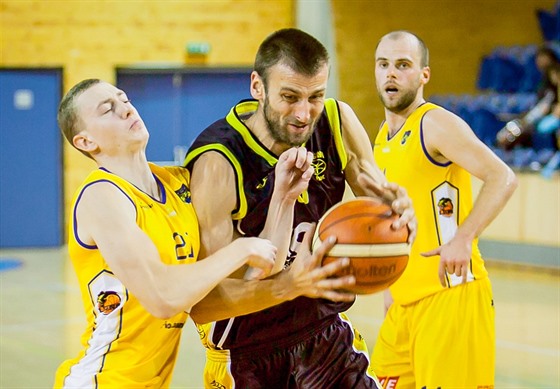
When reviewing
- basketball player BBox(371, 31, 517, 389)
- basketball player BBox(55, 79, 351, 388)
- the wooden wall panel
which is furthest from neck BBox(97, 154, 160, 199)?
the wooden wall panel

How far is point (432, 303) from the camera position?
4457 millimetres

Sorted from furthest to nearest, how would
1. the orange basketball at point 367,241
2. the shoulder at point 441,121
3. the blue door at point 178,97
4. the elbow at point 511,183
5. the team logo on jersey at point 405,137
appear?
the blue door at point 178,97 < the team logo on jersey at point 405,137 < the shoulder at point 441,121 < the elbow at point 511,183 < the orange basketball at point 367,241

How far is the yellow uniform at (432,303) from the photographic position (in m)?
4.34

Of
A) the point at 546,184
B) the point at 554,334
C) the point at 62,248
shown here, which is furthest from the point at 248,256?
the point at 62,248

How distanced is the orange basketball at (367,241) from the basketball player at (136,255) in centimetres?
8

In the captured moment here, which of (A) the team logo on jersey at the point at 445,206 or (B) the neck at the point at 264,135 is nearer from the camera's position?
(B) the neck at the point at 264,135

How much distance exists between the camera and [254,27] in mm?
14742

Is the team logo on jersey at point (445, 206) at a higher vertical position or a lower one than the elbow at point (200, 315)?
higher

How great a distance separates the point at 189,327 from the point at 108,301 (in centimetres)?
541

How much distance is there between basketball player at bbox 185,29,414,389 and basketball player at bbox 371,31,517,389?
64 centimetres

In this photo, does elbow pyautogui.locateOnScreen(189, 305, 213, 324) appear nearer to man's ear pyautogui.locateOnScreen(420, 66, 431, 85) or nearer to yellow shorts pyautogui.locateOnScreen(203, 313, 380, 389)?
yellow shorts pyautogui.locateOnScreen(203, 313, 380, 389)

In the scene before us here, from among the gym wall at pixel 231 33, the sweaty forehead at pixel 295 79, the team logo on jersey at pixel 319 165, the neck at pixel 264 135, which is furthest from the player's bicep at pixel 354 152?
the gym wall at pixel 231 33

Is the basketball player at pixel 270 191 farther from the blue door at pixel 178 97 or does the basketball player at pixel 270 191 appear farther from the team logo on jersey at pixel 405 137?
the blue door at pixel 178 97

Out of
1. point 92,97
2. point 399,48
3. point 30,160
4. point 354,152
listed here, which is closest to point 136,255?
point 92,97
